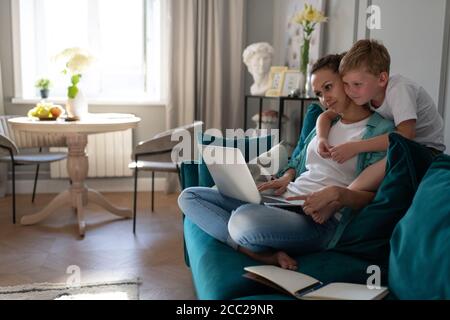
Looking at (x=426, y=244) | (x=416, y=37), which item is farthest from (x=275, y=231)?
(x=416, y=37)

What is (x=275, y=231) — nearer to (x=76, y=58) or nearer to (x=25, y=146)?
(x=76, y=58)

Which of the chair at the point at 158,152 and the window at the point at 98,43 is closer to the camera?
the chair at the point at 158,152

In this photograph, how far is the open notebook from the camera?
3.86ft

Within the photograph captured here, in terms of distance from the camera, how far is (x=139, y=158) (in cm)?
332

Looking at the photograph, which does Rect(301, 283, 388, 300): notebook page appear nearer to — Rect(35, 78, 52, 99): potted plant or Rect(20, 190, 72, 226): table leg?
Rect(20, 190, 72, 226): table leg

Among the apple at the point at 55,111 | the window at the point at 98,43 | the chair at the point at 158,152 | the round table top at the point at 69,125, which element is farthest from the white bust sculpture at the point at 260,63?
the apple at the point at 55,111

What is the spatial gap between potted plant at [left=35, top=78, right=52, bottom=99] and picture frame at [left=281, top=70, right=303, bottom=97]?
1888 mm

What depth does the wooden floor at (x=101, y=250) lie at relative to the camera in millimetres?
2393

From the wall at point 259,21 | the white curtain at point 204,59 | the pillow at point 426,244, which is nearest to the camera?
the pillow at point 426,244

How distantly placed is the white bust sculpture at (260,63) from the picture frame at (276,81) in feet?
0.43

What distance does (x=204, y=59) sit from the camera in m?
4.21

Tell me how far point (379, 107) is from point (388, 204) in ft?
1.35

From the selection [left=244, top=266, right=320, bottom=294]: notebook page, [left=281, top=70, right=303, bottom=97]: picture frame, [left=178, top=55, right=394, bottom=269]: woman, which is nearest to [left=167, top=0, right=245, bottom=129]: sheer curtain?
[left=281, top=70, right=303, bottom=97]: picture frame

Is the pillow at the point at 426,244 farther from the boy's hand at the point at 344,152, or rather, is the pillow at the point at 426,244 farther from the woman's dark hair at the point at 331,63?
the woman's dark hair at the point at 331,63
